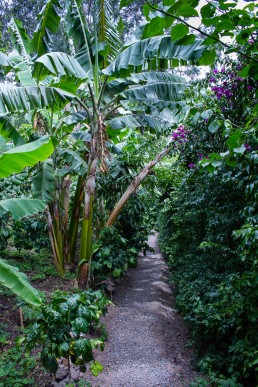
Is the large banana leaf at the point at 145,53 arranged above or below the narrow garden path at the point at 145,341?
above

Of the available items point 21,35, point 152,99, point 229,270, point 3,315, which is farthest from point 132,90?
point 3,315

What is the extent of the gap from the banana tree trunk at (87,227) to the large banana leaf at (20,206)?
1.43 meters

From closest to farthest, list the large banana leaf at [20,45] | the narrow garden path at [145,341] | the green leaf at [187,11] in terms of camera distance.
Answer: the green leaf at [187,11]
the narrow garden path at [145,341]
the large banana leaf at [20,45]

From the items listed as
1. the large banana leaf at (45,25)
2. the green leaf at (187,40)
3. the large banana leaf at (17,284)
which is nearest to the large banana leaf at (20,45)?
the large banana leaf at (45,25)

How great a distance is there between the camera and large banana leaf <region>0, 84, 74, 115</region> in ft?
12.8

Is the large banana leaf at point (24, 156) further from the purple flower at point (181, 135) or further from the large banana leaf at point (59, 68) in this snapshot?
the purple flower at point (181, 135)

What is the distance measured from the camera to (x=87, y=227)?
17.0 feet

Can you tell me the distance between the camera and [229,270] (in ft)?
14.3

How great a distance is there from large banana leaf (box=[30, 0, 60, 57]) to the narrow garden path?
4685 mm

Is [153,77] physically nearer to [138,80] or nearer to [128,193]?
[138,80]

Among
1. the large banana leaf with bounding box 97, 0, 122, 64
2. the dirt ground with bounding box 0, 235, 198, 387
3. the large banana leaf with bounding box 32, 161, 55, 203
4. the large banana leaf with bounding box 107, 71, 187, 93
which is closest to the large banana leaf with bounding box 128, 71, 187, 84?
the large banana leaf with bounding box 107, 71, 187, 93

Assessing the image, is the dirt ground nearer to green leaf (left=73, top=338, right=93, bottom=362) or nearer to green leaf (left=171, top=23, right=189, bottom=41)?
green leaf (left=73, top=338, right=93, bottom=362)

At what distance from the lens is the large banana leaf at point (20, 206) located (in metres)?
3.44

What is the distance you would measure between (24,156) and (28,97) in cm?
206
